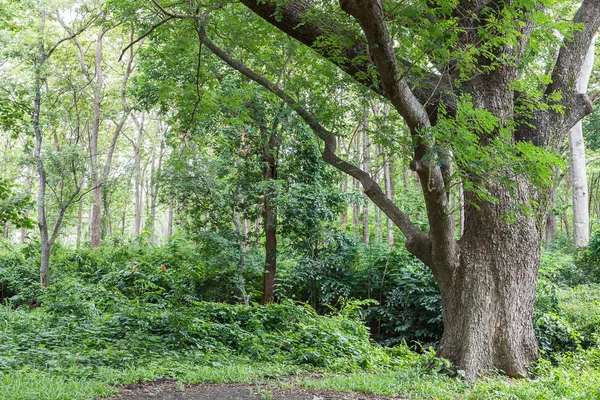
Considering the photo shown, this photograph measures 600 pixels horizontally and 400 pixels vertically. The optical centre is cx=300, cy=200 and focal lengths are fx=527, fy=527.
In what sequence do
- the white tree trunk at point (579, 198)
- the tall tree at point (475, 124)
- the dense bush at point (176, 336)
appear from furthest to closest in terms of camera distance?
the white tree trunk at point (579, 198) < the dense bush at point (176, 336) < the tall tree at point (475, 124)

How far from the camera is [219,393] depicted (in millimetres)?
4895

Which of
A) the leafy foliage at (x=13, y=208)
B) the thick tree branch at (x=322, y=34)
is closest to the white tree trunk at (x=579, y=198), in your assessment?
the thick tree branch at (x=322, y=34)

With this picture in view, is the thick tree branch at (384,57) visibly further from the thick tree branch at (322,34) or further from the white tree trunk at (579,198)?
the white tree trunk at (579,198)

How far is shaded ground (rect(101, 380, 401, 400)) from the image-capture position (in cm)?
473

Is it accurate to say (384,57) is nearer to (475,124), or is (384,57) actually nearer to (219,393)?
(475,124)

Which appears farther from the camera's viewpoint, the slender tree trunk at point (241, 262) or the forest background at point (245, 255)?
the slender tree trunk at point (241, 262)

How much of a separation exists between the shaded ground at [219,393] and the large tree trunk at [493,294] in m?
1.92

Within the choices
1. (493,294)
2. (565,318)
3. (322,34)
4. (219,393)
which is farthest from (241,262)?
(219,393)

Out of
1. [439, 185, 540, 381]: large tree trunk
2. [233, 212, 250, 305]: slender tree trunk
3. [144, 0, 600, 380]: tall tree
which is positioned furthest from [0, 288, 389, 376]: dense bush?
[233, 212, 250, 305]: slender tree trunk

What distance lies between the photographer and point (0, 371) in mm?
5262

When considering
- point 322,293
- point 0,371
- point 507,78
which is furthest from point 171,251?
point 507,78

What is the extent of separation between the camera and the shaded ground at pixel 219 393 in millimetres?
4727

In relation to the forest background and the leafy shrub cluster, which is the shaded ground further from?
the leafy shrub cluster

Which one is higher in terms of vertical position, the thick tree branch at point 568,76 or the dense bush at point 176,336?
the thick tree branch at point 568,76
